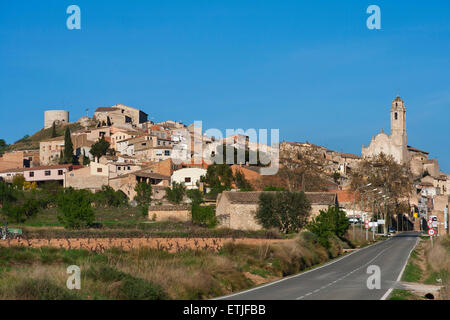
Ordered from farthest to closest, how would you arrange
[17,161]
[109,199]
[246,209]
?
[17,161] → [109,199] → [246,209]

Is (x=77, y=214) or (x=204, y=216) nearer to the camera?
(x=77, y=214)

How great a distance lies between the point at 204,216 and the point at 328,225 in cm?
1899

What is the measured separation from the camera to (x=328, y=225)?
157ft

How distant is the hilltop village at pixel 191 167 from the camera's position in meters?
75.9

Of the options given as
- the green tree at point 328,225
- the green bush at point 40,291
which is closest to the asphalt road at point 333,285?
the green bush at point 40,291

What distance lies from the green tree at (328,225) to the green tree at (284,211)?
13.1 ft

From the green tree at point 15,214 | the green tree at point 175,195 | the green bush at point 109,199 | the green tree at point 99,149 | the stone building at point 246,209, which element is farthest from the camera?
the green tree at point 99,149

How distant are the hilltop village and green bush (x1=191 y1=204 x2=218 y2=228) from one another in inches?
34.5

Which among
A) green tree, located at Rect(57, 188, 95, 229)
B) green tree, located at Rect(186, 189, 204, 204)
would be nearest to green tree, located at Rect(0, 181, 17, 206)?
green tree, located at Rect(186, 189, 204, 204)

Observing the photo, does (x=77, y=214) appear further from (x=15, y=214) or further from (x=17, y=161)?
(x=17, y=161)

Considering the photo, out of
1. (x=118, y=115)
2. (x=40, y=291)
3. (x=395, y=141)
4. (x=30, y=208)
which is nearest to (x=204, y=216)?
(x=30, y=208)

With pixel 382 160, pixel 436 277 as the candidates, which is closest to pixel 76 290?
pixel 436 277

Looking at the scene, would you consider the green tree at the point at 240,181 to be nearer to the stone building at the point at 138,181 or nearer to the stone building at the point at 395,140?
the stone building at the point at 138,181
